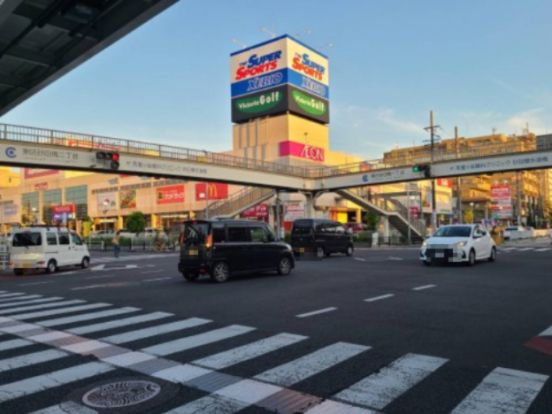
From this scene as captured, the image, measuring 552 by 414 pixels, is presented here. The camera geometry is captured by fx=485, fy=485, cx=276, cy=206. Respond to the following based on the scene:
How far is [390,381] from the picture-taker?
5.07 metres

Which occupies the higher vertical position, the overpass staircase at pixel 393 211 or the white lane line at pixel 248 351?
the overpass staircase at pixel 393 211

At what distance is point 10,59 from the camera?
14984mm

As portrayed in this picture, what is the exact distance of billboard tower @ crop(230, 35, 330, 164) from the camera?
221 feet

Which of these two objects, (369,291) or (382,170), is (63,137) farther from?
(382,170)

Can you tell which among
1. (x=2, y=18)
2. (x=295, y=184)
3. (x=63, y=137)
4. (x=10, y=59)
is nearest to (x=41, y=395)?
(x=2, y=18)

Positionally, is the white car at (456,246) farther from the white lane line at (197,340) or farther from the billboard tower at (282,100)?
the billboard tower at (282,100)

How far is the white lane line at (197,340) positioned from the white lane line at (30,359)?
1.16m

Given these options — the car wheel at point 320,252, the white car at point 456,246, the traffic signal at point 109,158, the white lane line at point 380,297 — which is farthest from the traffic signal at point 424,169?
the white lane line at point 380,297

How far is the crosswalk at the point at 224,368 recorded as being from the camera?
4.49 meters

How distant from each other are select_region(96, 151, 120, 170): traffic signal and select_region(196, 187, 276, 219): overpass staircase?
1608 centimetres

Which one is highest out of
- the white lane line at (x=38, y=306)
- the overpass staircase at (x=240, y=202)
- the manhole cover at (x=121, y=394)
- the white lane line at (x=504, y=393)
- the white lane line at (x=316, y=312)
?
the overpass staircase at (x=240, y=202)

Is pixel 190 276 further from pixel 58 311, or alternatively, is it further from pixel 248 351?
pixel 248 351

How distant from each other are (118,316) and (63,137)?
2026 cm

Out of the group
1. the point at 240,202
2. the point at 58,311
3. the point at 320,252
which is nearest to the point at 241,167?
the point at 240,202
